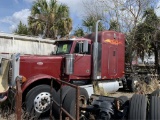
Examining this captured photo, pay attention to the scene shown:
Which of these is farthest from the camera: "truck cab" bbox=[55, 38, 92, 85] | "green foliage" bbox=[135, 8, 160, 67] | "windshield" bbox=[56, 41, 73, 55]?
"green foliage" bbox=[135, 8, 160, 67]

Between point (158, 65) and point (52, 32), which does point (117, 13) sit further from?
point (52, 32)

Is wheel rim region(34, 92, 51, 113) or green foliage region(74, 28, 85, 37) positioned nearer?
wheel rim region(34, 92, 51, 113)

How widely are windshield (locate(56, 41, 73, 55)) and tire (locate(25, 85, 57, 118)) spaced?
220 cm

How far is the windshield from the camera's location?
8.82 m

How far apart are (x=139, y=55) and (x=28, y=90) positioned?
523 inches

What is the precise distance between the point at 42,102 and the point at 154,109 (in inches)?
132

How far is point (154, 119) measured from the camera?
4.75 m

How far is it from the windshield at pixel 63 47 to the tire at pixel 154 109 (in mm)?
4404

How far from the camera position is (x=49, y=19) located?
21.6 metres

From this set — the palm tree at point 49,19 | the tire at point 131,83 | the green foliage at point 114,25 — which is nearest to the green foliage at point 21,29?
the palm tree at point 49,19

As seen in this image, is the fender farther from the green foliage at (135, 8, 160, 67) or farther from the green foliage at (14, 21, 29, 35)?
the green foliage at (14, 21, 29, 35)

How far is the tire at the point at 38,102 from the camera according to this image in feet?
22.4

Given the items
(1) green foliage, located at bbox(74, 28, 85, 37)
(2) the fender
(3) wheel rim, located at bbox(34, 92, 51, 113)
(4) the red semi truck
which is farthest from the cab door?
(1) green foliage, located at bbox(74, 28, 85, 37)

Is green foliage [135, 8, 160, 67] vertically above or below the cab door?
above
